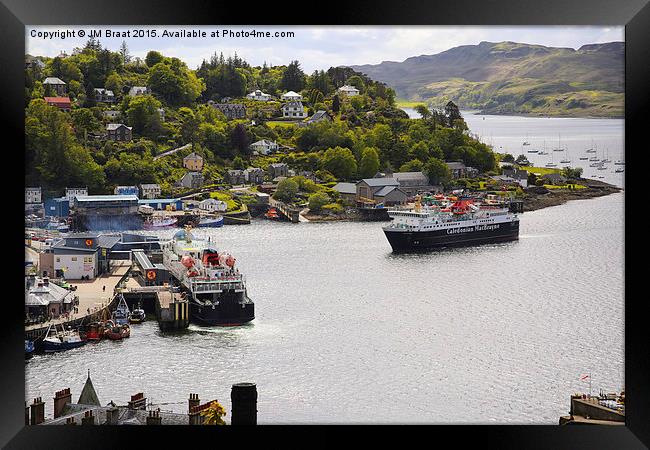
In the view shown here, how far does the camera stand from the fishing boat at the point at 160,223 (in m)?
6.62

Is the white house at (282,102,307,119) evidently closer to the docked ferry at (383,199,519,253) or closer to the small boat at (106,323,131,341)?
the docked ferry at (383,199,519,253)

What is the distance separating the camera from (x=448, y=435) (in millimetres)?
4695

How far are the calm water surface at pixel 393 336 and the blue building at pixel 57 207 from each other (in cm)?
93

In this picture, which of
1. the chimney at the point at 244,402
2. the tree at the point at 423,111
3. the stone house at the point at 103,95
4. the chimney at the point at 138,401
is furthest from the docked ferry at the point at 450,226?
the chimney at the point at 138,401

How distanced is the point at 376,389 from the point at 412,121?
88.0 inches

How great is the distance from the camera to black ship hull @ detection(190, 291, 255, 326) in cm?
671

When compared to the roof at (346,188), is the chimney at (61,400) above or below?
below

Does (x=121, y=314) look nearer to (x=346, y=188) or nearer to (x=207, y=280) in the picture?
(x=207, y=280)

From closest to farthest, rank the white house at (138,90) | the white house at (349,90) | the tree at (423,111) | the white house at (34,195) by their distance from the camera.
A: the white house at (34,195), the white house at (138,90), the white house at (349,90), the tree at (423,111)

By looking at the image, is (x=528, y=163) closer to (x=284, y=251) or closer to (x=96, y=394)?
(x=284, y=251)

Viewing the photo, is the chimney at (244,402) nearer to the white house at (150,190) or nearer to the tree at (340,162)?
the white house at (150,190)
